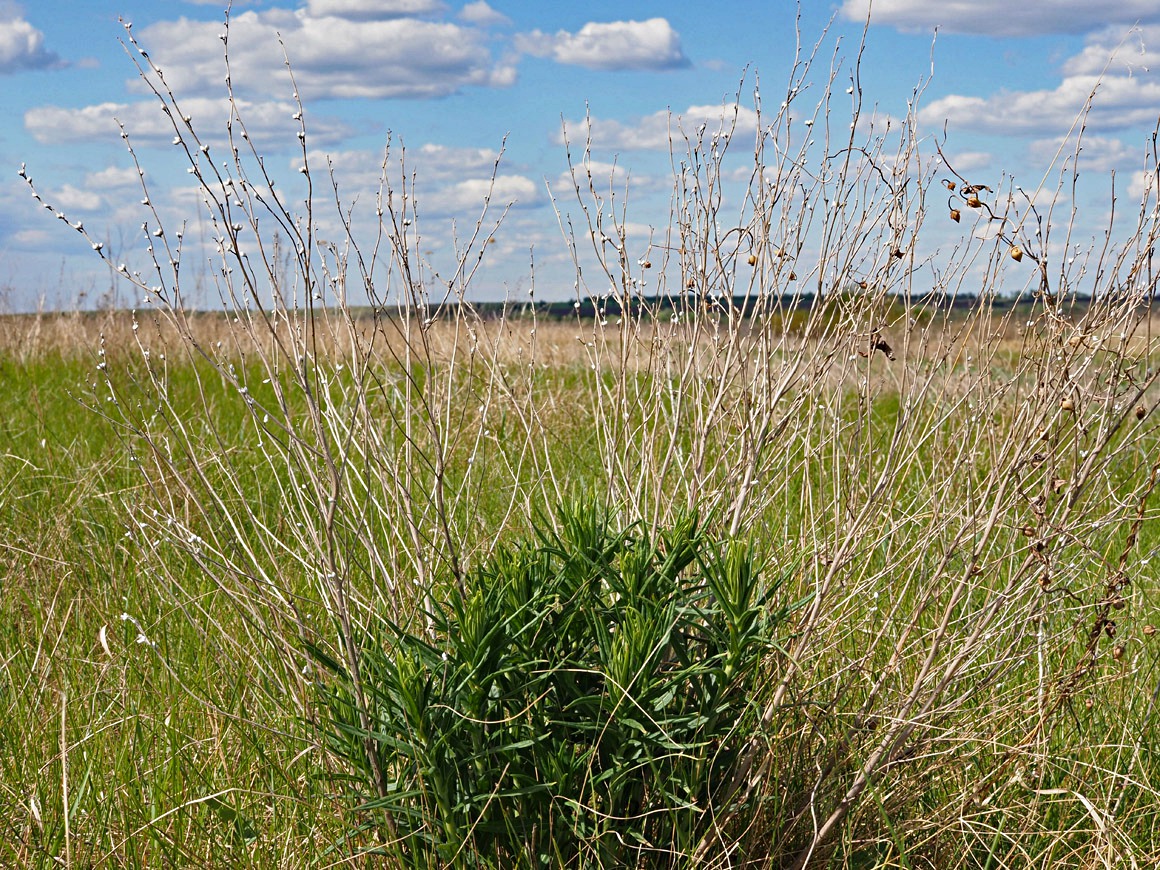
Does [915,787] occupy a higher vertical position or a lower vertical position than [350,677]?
lower

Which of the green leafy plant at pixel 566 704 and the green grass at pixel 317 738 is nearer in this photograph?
the green leafy plant at pixel 566 704

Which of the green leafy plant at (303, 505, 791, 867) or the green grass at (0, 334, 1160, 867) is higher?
the green leafy plant at (303, 505, 791, 867)

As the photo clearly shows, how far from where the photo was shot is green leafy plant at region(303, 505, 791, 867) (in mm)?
1975

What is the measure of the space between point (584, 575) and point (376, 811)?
69cm

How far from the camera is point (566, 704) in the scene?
2.07 metres

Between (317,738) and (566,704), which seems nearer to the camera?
(566,704)

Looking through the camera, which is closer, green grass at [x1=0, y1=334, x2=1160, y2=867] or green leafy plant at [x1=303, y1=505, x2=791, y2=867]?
green leafy plant at [x1=303, y1=505, x2=791, y2=867]

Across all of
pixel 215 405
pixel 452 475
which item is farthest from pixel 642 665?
pixel 215 405

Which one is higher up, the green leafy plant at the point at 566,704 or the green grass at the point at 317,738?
the green leafy plant at the point at 566,704

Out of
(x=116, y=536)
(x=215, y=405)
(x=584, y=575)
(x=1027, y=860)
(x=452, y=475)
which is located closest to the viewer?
(x=584, y=575)

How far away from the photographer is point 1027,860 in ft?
8.16

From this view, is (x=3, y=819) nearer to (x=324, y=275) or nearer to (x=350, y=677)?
(x=350, y=677)

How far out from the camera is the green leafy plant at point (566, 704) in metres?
1.97

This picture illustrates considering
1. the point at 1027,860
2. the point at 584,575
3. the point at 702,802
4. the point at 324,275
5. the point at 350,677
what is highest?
the point at 324,275
